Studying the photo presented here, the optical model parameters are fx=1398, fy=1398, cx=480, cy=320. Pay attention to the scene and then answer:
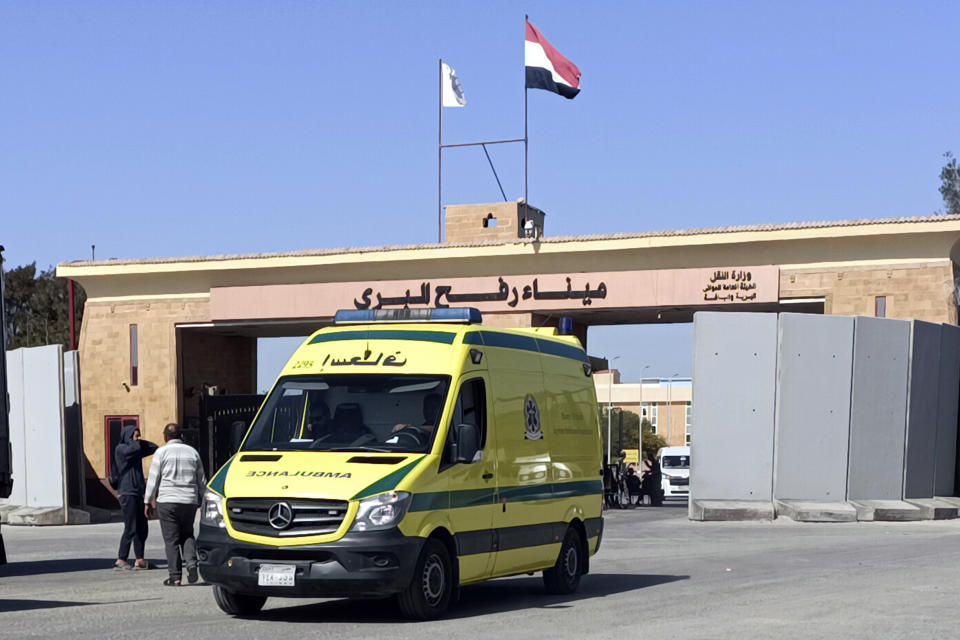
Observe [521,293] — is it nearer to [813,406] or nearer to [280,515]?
[813,406]

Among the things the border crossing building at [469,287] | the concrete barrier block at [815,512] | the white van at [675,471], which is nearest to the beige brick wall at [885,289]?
the border crossing building at [469,287]

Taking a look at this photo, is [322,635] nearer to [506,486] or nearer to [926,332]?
[506,486]

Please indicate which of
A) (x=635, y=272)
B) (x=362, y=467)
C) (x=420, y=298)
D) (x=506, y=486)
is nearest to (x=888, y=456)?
(x=635, y=272)

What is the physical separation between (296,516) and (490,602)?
2968 millimetres

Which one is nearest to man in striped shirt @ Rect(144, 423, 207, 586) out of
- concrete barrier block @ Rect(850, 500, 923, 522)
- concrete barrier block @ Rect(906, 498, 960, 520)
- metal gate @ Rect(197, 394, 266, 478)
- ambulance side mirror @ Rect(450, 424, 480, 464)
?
ambulance side mirror @ Rect(450, 424, 480, 464)

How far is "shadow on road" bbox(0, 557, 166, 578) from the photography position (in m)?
17.2

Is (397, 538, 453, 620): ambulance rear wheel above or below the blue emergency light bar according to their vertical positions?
below

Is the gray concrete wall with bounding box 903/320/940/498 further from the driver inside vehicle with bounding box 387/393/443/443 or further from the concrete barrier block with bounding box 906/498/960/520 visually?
the driver inside vehicle with bounding box 387/393/443/443

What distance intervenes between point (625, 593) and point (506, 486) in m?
2.17

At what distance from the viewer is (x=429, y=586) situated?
11211 millimetres

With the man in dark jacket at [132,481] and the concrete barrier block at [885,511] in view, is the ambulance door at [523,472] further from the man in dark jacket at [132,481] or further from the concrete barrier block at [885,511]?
the concrete barrier block at [885,511]

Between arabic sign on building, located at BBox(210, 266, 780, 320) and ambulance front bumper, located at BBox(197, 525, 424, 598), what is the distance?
2648 centimetres

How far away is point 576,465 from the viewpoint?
1441cm

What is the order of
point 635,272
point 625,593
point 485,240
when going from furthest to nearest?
point 485,240, point 635,272, point 625,593
